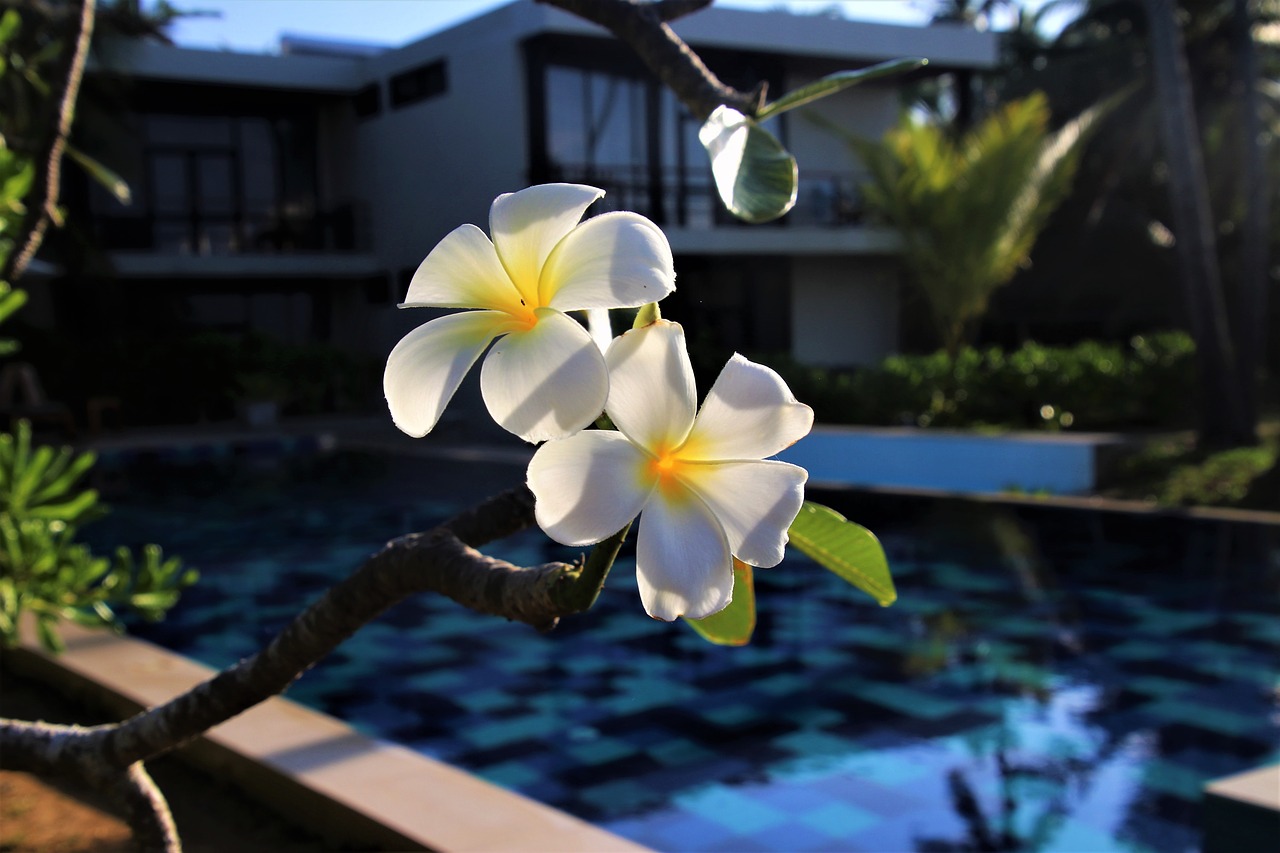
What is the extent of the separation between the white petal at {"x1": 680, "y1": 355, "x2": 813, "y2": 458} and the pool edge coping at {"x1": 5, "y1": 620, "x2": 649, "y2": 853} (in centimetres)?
184

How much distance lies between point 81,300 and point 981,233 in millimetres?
14241

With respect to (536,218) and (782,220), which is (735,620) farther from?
(782,220)

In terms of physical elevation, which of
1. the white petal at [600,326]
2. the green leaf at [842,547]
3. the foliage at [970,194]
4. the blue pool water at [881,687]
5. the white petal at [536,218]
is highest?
the foliage at [970,194]

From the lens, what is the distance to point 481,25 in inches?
685

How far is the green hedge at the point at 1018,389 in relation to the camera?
12891 mm

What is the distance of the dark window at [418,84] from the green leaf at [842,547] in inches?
728

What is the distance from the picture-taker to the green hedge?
12.9m

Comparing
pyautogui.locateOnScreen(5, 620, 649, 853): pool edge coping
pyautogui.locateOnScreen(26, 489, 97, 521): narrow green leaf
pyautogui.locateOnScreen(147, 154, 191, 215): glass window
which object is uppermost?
pyautogui.locateOnScreen(147, 154, 191, 215): glass window

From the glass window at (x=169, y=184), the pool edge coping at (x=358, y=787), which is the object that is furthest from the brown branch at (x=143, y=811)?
the glass window at (x=169, y=184)

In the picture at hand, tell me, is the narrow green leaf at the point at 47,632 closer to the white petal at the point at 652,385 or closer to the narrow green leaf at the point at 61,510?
the narrow green leaf at the point at 61,510

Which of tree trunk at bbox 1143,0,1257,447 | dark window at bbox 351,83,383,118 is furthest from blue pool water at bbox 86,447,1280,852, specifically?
dark window at bbox 351,83,383,118

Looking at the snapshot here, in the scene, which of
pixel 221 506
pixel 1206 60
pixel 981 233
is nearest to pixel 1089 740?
pixel 221 506

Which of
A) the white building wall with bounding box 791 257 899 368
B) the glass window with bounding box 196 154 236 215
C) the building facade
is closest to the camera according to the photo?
the building facade

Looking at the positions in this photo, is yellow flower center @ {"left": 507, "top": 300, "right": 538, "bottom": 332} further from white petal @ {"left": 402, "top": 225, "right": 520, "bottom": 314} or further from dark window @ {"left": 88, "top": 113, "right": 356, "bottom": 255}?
dark window @ {"left": 88, "top": 113, "right": 356, "bottom": 255}
